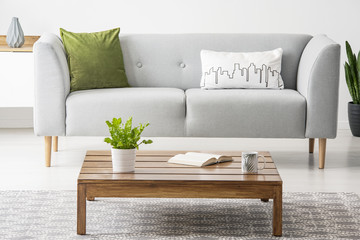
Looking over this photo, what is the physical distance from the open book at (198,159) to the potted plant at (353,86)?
7.04 ft

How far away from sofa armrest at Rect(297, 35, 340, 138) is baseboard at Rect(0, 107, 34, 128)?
245 centimetres

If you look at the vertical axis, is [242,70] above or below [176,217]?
above

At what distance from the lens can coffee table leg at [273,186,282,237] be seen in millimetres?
2396

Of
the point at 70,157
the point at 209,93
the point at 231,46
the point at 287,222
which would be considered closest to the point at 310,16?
the point at 231,46

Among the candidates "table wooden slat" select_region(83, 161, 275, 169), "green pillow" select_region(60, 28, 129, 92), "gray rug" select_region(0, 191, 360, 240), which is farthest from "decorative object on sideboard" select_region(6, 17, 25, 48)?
"table wooden slat" select_region(83, 161, 275, 169)

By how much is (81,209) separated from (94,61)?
170cm

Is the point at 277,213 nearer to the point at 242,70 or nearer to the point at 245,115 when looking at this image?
the point at 245,115

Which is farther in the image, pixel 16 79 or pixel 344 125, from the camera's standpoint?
pixel 344 125

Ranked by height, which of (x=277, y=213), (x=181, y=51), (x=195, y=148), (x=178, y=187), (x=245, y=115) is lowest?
(x=195, y=148)

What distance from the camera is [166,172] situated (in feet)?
8.27

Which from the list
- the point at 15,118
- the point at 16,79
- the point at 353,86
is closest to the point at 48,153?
the point at 16,79

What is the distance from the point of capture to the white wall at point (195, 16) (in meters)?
4.95

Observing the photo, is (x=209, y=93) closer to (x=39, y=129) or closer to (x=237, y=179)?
(x=39, y=129)

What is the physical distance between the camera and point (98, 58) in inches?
156
